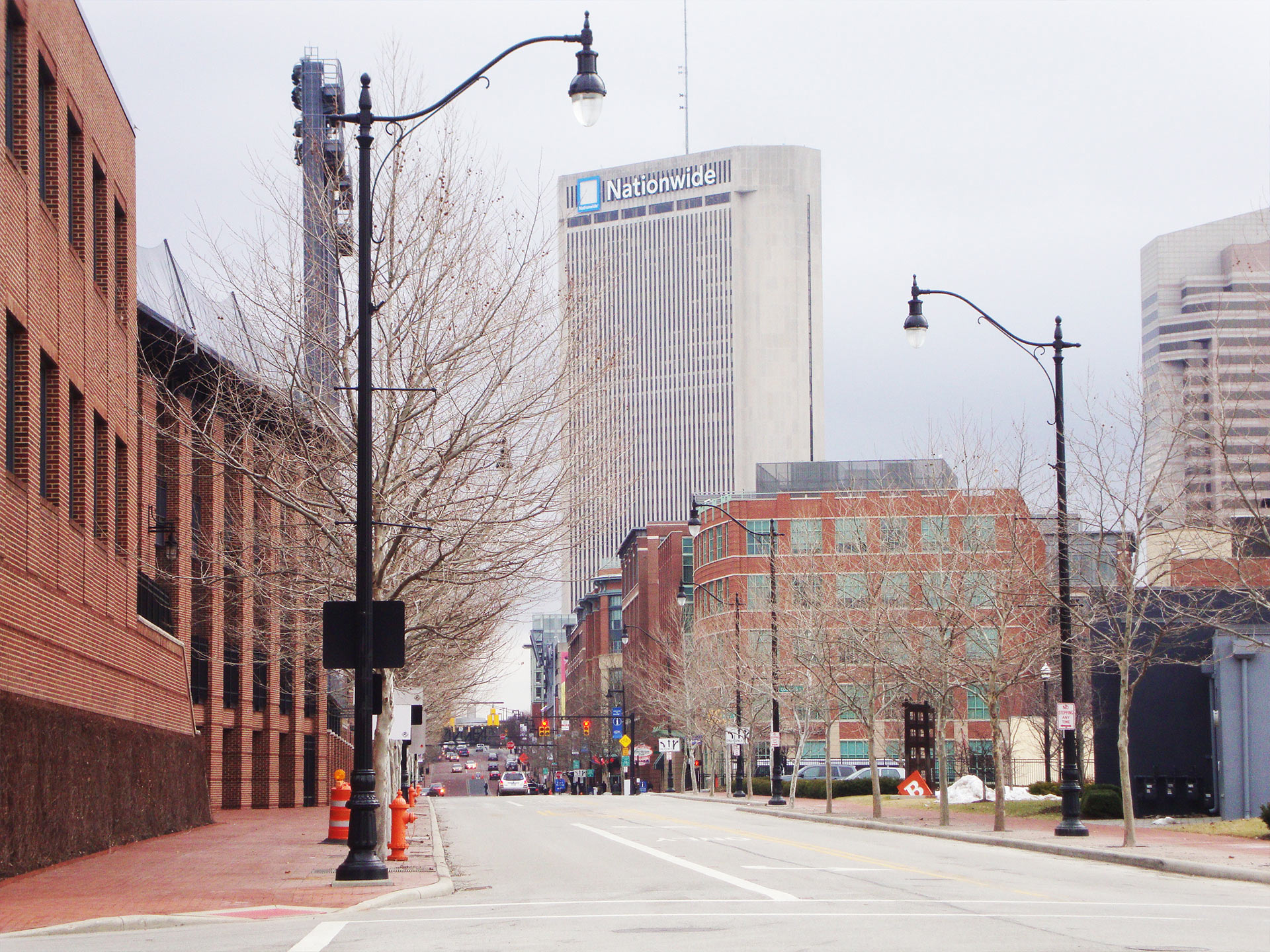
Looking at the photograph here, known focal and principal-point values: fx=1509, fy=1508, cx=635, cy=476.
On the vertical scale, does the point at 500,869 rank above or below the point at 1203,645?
below

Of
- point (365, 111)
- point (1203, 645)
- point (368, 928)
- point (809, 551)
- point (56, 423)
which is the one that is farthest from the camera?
point (809, 551)

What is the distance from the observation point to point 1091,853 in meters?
23.2

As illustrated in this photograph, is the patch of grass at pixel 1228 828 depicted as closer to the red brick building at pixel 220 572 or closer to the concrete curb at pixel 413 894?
the concrete curb at pixel 413 894

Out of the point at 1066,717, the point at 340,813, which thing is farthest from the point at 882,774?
the point at 340,813

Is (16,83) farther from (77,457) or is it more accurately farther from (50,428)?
(77,457)

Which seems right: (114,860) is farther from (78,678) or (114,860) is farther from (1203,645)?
(1203,645)

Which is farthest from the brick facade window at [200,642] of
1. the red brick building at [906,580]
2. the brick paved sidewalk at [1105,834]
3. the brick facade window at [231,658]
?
the brick paved sidewalk at [1105,834]

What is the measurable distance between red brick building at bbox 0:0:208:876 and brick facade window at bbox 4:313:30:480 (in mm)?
21

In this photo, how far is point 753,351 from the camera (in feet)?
649

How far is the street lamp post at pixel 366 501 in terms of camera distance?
17.0 metres

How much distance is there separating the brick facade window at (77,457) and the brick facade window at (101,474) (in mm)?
1370

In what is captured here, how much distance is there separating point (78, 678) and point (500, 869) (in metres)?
8.09

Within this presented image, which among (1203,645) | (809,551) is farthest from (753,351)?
(1203,645)

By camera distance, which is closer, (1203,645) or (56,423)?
(56,423)
